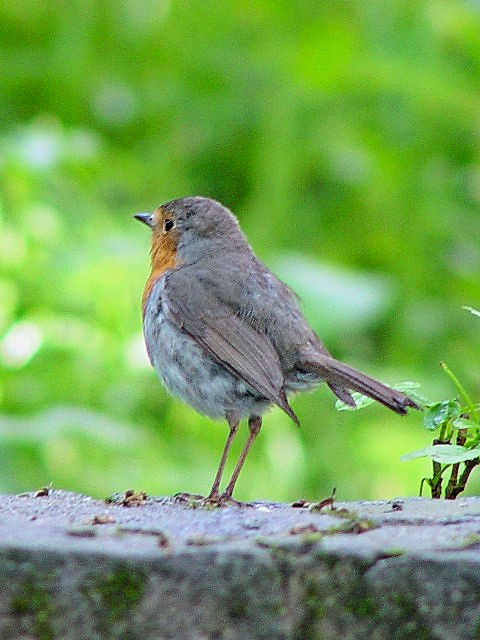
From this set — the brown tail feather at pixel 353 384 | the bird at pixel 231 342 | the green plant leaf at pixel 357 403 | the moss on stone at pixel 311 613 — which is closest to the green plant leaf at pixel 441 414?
the brown tail feather at pixel 353 384

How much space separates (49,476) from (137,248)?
115cm

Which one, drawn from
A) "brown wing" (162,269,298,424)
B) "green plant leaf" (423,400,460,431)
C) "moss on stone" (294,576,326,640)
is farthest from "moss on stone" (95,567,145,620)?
"brown wing" (162,269,298,424)

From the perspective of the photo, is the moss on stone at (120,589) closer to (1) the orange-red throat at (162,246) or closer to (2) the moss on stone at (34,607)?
(2) the moss on stone at (34,607)

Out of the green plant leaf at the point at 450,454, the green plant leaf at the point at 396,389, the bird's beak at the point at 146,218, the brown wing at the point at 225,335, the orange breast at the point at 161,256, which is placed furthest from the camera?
the bird's beak at the point at 146,218

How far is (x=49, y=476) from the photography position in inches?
222

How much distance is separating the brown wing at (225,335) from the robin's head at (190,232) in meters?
0.25

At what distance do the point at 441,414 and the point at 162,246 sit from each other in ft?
7.51

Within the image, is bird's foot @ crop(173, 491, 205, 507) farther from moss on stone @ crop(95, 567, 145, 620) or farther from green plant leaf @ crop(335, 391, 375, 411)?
moss on stone @ crop(95, 567, 145, 620)

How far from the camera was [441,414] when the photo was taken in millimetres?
3264

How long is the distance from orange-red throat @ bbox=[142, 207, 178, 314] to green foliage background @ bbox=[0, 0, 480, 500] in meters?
0.49

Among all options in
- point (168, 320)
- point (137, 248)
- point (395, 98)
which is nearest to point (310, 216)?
point (395, 98)

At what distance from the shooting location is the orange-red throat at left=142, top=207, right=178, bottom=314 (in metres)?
5.23

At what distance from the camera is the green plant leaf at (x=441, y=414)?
128 inches

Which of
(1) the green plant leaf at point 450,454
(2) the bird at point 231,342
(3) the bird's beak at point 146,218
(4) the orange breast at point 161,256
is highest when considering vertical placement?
(3) the bird's beak at point 146,218
